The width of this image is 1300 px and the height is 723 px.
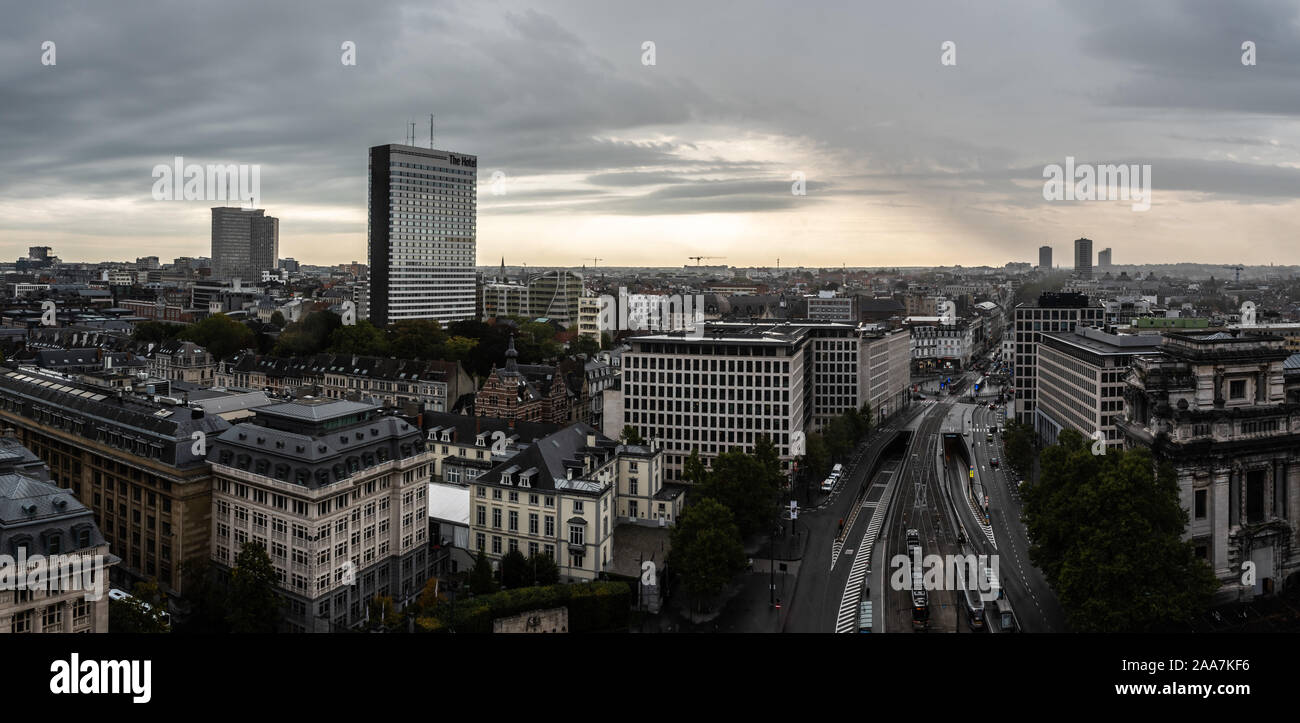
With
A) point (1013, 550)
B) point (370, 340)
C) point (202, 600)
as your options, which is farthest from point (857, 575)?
point (370, 340)

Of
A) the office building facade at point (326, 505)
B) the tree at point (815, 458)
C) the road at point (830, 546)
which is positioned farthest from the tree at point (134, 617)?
the tree at point (815, 458)

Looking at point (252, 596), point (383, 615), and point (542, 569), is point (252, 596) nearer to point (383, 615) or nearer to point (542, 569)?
point (383, 615)

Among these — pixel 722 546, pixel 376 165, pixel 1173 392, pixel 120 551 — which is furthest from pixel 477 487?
pixel 376 165

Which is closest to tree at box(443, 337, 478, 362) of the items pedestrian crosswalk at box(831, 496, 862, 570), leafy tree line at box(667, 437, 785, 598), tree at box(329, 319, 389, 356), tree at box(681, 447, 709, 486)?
tree at box(329, 319, 389, 356)

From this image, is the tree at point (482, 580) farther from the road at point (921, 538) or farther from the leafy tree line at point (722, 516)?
the road at point (921, 538)
